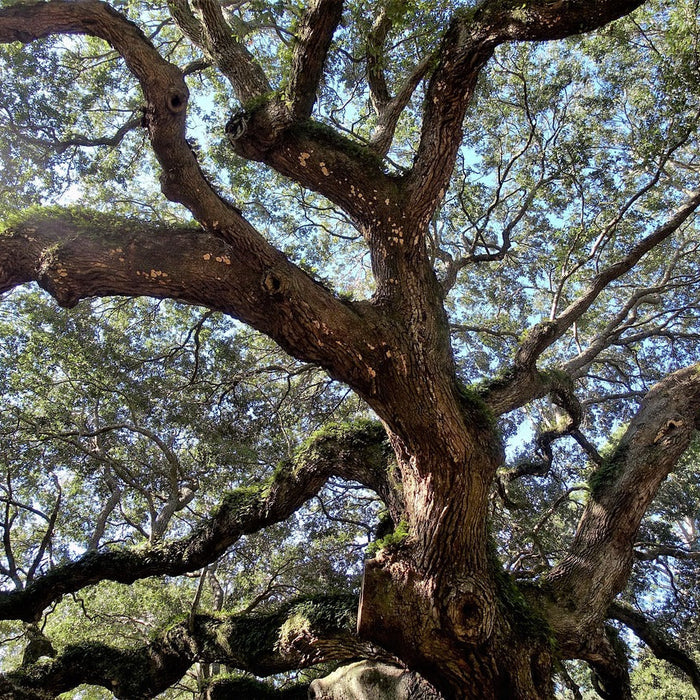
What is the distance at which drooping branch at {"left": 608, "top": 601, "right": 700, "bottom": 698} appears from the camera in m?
4.48

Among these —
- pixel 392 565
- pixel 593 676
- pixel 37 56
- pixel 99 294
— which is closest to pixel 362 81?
pixel 37 56

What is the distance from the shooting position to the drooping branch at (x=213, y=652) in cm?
377

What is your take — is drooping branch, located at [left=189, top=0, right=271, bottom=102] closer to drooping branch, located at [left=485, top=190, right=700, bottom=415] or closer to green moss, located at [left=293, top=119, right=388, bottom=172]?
green moss, located at [left=293, top=119, right=388, bottom=172]

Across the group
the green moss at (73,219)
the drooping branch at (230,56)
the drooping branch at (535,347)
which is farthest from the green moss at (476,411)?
the drooping branch at (230,56)

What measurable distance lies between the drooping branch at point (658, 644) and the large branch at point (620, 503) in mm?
1256

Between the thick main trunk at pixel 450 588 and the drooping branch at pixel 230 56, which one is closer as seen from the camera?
the thick main trunk at pixel 450 588

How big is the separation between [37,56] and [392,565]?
823 centimetres

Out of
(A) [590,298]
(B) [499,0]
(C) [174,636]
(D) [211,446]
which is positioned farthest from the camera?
(D) [211,446]

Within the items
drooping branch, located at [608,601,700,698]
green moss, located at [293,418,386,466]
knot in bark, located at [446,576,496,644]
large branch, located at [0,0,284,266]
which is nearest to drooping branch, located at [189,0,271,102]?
large branch, located at [0,0,284,266]

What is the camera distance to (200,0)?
4.75 m

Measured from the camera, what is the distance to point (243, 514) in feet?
14.0

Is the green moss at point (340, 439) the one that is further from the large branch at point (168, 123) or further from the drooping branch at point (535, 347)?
the large branch at point (168, 123)

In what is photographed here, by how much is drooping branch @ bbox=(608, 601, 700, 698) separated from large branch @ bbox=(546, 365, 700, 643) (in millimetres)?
1256

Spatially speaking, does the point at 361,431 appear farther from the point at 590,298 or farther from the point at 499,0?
the point at 499,0
